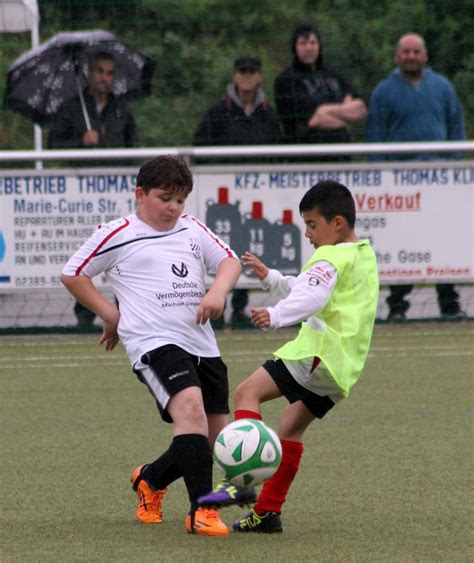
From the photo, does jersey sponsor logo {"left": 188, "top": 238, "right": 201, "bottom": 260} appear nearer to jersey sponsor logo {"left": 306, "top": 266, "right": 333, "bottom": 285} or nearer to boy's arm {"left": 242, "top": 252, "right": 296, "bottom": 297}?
boy's arm {"left": 242, "top": 252, "right": 296, "bottom": 297}

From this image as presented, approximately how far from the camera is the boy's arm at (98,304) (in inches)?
194

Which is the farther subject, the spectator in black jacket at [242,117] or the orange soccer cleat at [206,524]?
the spectator in black jacket at [242,117]

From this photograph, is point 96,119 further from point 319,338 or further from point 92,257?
point 319,338

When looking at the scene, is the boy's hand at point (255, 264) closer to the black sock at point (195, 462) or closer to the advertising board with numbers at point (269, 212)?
the black sock at point (195, 462)

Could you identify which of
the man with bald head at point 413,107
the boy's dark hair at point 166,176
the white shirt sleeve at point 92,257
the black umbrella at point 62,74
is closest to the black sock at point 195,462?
the white shirt sleeve at point 92,257

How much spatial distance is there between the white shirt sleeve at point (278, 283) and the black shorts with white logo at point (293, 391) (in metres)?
0.29

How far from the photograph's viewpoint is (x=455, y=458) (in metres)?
6.06

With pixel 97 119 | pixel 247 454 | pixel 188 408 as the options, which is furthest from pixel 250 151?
pixel 247 454

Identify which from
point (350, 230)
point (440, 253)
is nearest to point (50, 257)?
point (440, 253)

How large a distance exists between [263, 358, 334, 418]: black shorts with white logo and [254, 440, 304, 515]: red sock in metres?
0.15

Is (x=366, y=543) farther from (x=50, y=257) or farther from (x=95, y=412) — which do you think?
(x=50, y=257)

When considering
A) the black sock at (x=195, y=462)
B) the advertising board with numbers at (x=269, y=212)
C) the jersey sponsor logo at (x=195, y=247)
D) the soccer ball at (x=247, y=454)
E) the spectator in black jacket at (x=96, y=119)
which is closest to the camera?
the soccer ball at (x=247, y=454)

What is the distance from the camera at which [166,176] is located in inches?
195

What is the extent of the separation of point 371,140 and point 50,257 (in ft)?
9.12
